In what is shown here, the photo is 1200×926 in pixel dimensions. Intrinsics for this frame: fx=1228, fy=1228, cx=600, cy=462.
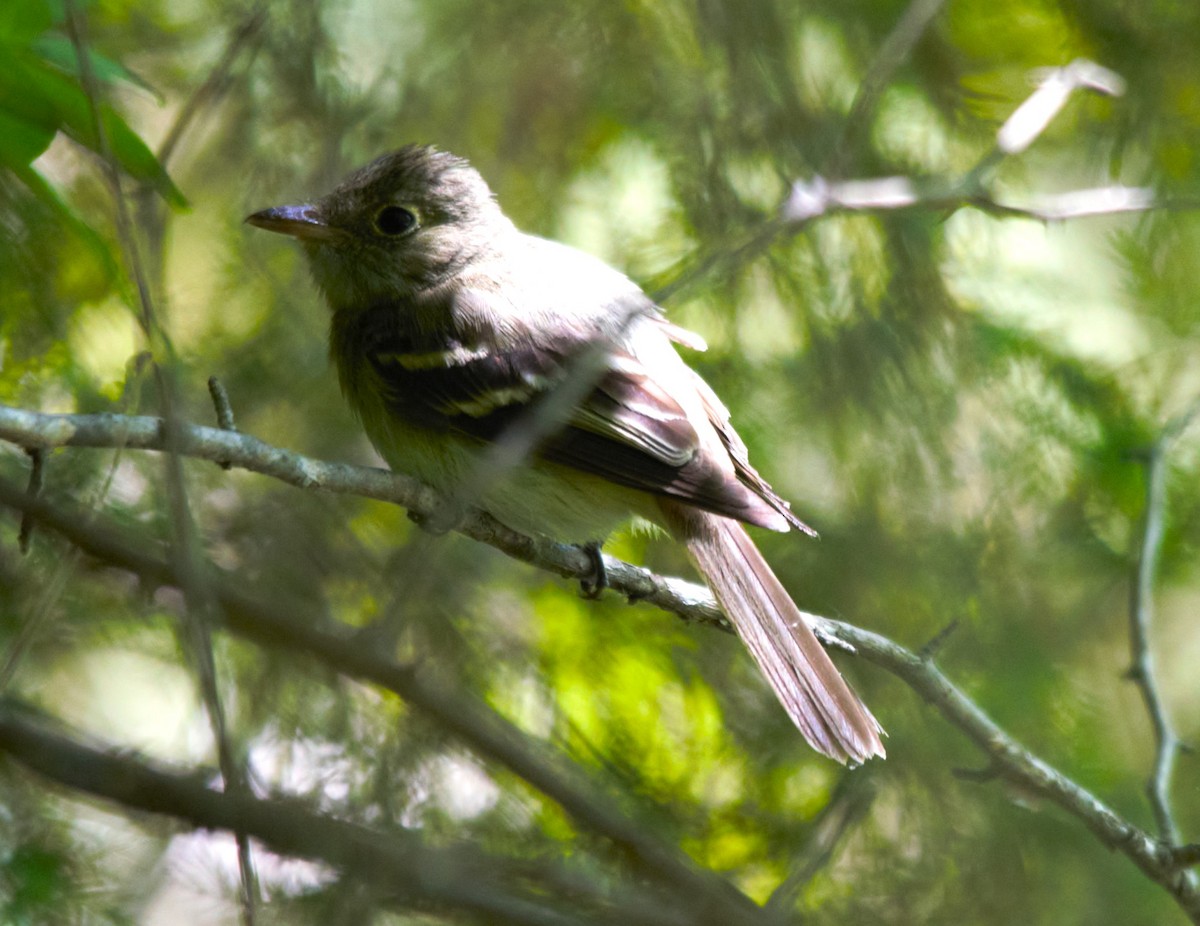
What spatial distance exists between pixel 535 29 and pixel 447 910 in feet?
13.0

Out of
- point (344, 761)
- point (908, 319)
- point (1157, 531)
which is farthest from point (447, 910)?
point (908, 319)

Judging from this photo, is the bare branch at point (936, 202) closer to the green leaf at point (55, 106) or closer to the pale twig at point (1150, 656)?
the pale twig at point (1150, 656)

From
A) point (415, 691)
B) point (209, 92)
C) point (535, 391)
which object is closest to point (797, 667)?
point (535, 391)

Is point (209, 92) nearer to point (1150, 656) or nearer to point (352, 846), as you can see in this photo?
point (352, 846)

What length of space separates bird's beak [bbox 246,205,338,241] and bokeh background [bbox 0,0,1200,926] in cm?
36

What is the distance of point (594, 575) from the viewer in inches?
145

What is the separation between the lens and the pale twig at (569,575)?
2344mm

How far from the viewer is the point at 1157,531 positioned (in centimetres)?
397

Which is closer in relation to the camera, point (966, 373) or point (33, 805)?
point (33, 805)

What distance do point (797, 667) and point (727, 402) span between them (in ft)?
5.00

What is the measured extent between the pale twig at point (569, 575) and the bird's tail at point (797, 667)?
67mm

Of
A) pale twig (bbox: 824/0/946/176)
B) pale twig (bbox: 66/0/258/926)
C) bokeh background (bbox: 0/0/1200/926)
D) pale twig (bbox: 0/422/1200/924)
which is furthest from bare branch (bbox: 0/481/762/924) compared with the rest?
pale twig (bbox: 824/0/946/176)

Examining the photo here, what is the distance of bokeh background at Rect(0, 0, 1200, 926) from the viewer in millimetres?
3529

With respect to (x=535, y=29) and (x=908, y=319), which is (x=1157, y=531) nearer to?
(x=908, y=319)
